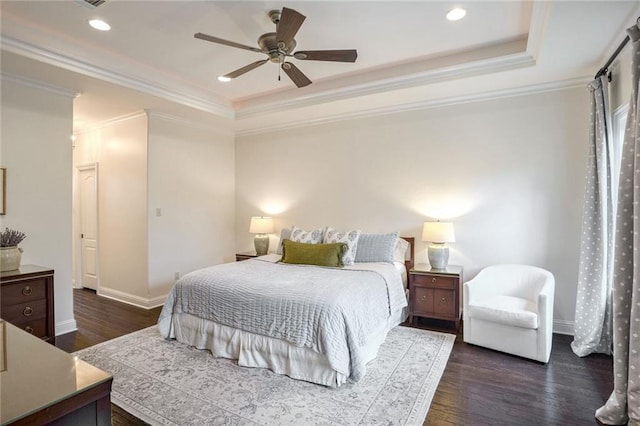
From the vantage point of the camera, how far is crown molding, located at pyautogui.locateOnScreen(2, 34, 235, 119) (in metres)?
2.90

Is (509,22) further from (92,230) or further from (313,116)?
(92,230)

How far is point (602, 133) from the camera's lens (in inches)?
120

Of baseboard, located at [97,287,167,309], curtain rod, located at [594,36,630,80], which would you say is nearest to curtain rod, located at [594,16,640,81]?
curtain rod, located at [594,36,630,80]

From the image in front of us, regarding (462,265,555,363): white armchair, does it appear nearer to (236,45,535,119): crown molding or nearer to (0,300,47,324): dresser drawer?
(236,45,535,119): crown molding

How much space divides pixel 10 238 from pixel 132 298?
1.90 metres

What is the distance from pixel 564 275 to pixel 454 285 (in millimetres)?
1219

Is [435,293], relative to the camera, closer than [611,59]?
No

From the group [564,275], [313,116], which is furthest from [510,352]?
[313,116]

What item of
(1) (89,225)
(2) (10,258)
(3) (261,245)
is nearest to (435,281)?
(3) (261,245)

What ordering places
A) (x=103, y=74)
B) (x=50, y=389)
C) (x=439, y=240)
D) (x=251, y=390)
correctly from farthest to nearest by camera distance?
(x=439, y=240) → (x=103, y=74) → (x=251, y=390) → (x=50, y=389)

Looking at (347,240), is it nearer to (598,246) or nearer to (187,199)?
(598,246)

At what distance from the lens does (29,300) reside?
3.14 m

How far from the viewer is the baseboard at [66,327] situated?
3.68m

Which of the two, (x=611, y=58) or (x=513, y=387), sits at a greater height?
(x=611, y=58)
